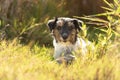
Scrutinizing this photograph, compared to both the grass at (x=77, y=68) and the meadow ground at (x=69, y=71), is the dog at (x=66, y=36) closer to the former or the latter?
the grass at (x=77, y=68)

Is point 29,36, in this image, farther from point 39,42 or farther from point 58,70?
point 58,70

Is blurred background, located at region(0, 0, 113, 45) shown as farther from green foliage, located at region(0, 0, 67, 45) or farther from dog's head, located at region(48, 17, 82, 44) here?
dog's head, located at region(48, 17, 82, 44)

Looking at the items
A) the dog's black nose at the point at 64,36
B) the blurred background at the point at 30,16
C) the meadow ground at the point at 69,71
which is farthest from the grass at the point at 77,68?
the blurred background at the point at 30,16

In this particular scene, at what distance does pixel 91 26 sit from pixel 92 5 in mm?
803

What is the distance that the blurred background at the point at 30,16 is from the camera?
1040cm

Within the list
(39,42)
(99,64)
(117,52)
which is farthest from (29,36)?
(99,64)

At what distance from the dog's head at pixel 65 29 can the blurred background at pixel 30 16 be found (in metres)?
1.35

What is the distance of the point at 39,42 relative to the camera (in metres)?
10.6

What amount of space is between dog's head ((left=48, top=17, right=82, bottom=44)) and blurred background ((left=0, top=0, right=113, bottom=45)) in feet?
4.44

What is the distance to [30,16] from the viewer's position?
36.1ft


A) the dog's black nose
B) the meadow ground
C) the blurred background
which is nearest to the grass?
the meadow ground

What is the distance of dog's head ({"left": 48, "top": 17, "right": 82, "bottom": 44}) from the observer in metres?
8.41

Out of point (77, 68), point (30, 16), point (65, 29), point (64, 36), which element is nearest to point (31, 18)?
point (30, 16)

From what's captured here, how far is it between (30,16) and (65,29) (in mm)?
2645
